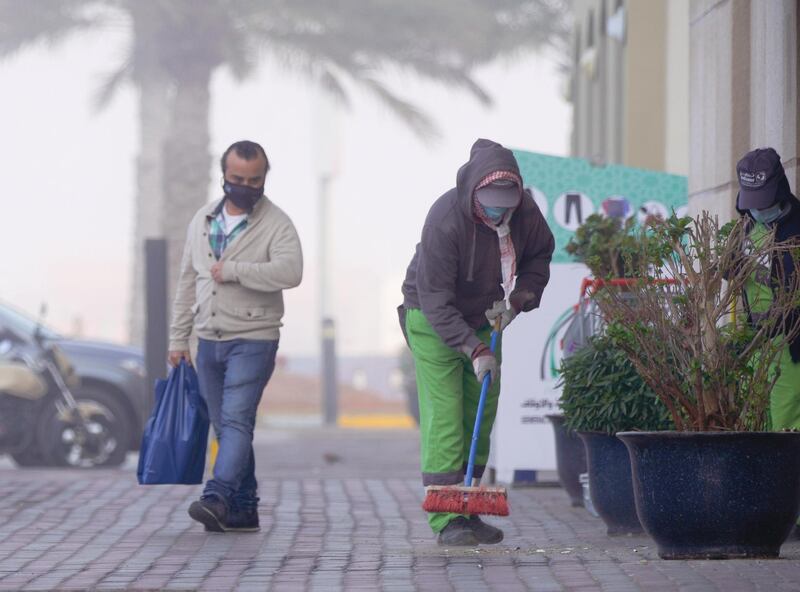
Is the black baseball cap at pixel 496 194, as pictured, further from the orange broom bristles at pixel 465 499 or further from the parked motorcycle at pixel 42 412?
the parked motorcycle at pixel 42 412

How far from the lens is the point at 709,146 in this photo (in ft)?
30.9

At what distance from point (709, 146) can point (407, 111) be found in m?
15.1

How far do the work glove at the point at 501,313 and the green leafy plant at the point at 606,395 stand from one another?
1.65ft

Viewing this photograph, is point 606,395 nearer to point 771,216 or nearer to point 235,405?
point 771,216

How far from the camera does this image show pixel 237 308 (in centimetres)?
806

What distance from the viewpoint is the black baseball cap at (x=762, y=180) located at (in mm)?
7023

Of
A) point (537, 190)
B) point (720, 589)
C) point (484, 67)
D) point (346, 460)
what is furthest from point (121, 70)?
point (720, 589)

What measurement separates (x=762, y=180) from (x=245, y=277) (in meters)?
2.37

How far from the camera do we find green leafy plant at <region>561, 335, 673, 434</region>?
7.47 m

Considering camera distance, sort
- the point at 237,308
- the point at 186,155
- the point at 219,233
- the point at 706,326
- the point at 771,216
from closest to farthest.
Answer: the point at 706,326 < the point at 771,216 < the point at 237,308 < the point at 219,233 < the point at 186,155

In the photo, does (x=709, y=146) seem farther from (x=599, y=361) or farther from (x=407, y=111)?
(x=407, y=111)

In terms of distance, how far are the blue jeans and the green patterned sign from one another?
8.65 ft

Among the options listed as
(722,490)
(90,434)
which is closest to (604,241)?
(722,490)

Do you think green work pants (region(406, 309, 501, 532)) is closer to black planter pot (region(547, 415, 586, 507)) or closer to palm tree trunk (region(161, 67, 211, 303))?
black planter pot (region(547, 415, 586, 507))
